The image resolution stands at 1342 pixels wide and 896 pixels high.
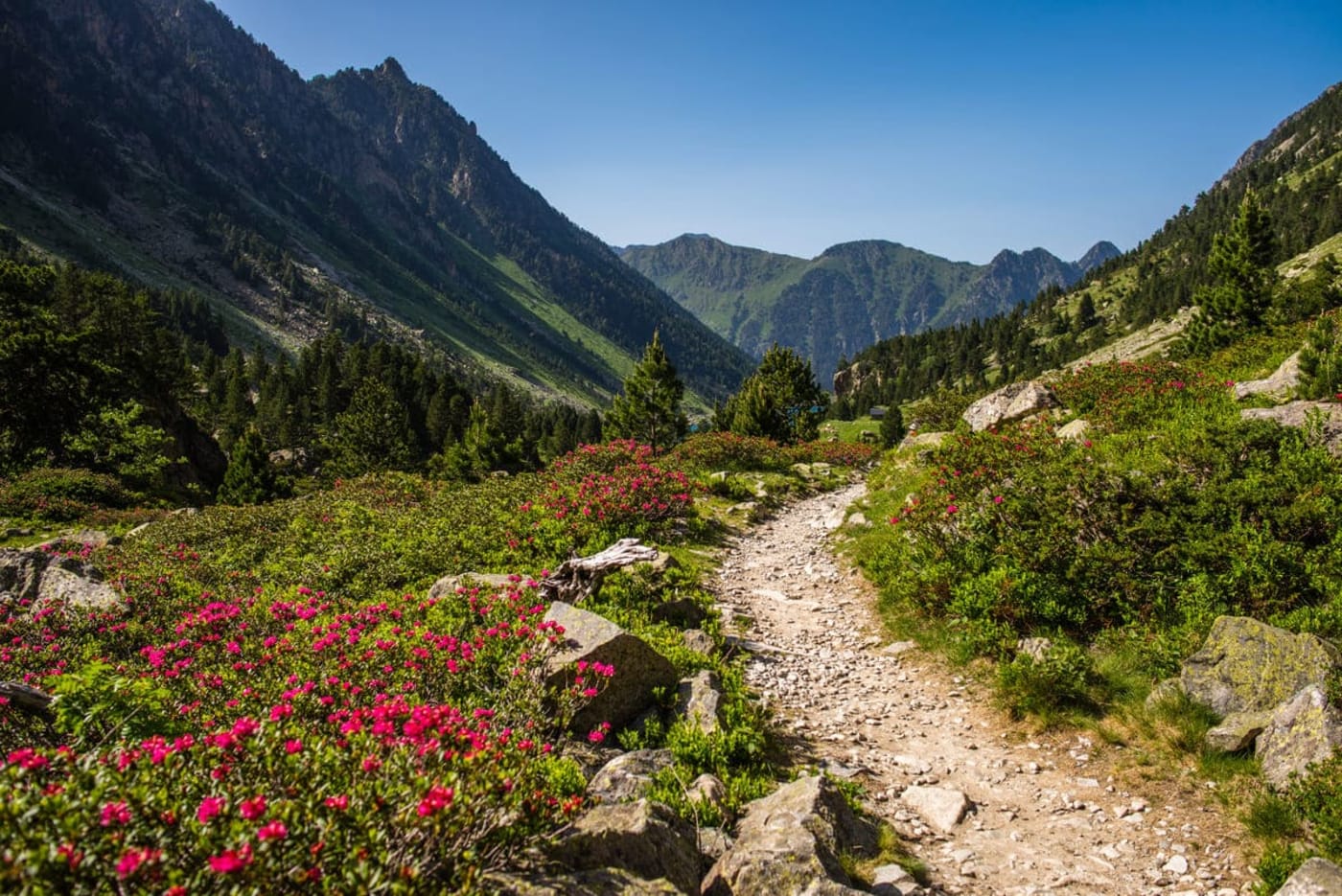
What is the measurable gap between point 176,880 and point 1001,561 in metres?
10.8

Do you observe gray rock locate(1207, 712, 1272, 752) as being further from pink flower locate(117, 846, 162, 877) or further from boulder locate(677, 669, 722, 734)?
pink flower locate(117, 846, 162, 877)

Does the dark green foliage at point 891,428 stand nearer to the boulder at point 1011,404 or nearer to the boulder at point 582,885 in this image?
the boulder at point 1011,404

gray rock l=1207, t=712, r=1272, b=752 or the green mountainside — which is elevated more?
the green mountainside

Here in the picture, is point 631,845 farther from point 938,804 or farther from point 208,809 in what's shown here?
point 938,804

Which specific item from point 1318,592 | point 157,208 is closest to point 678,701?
point 1318,592

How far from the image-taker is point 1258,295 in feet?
130

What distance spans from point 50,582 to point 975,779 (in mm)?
15778

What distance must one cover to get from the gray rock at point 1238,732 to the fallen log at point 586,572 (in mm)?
8457

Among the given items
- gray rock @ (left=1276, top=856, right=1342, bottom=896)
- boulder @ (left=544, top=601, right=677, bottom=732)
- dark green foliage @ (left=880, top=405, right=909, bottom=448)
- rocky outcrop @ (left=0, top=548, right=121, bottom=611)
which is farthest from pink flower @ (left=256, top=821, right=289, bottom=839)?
dark green foliage @ (left=880, top=405, right=909, bottom=448)

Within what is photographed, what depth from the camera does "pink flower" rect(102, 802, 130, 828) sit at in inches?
114

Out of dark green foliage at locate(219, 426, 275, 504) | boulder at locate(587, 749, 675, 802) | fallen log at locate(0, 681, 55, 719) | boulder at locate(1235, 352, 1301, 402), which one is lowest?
dark green foliage at locate(219, 426, 275, 504)

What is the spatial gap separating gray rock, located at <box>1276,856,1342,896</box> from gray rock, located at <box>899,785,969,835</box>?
8.14 feet

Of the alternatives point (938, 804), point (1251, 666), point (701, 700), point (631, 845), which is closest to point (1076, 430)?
point (1251, 666)

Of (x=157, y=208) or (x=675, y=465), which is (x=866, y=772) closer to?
(x=675, y=465)
